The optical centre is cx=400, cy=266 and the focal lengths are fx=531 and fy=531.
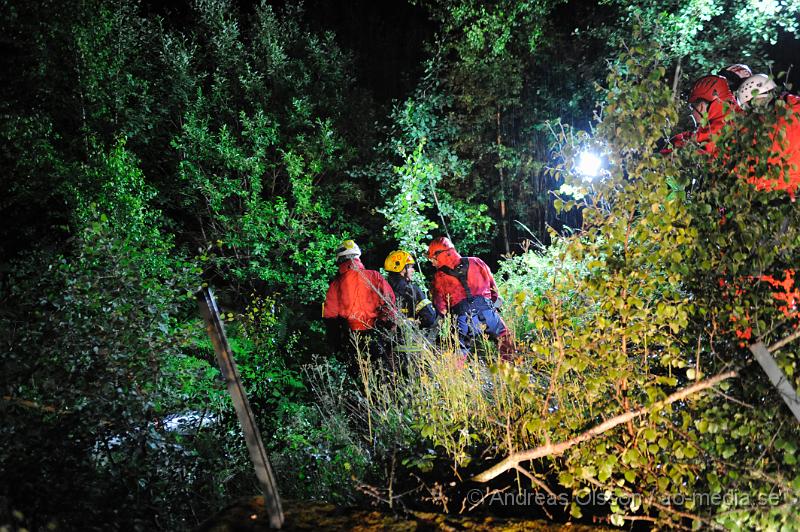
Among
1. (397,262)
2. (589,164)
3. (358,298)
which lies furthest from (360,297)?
(589,164)

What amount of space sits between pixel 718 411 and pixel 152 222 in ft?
26.2

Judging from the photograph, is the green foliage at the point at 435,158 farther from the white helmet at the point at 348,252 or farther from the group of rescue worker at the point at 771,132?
the group of rescue worker at the point at 771,132

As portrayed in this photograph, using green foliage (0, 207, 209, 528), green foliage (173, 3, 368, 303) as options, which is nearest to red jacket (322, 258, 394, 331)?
green foliage (0, 207, 209, 528)

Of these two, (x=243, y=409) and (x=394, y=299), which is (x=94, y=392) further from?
(x=394, y=299)

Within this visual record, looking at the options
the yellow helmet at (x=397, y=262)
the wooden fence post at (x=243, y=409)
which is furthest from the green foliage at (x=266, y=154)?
the wooden fence post at (x=243, y=409)

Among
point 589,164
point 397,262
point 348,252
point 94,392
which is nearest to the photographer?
point 589,164

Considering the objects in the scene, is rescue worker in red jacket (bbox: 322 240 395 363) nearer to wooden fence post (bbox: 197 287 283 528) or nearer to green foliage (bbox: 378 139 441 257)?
green foliage (bbox: 378 139 441 257)

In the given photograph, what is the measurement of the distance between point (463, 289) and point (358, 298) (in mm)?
1221

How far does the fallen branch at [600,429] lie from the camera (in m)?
2.23

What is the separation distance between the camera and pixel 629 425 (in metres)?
2.39

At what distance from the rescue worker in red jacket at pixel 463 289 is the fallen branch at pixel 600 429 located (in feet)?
11.2

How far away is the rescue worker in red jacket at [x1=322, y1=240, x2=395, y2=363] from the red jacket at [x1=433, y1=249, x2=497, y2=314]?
1.87 ft

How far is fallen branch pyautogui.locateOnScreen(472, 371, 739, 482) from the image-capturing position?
7.31 ft

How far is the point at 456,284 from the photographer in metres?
6.14
